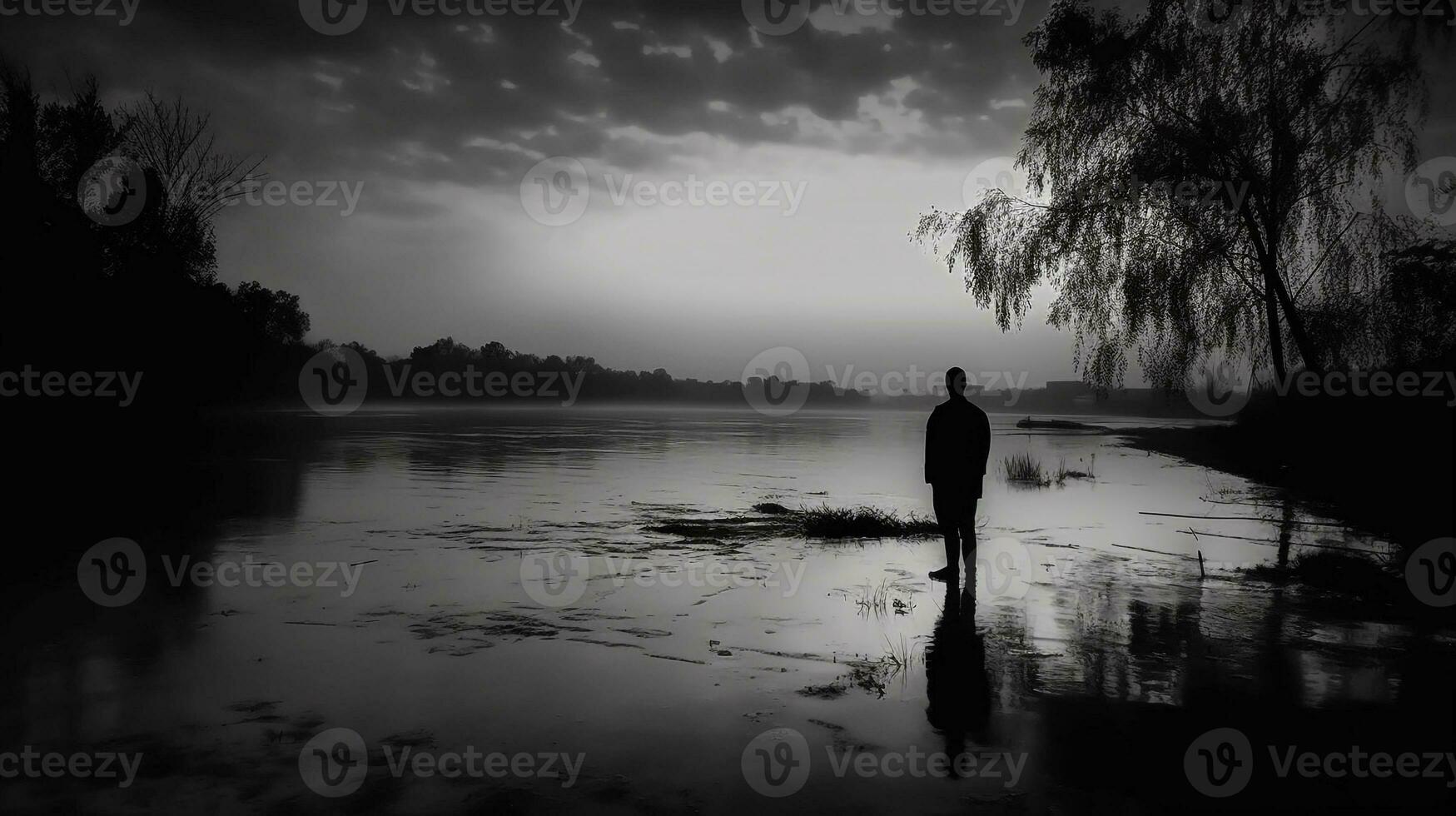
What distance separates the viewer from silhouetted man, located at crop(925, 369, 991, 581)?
908 cm

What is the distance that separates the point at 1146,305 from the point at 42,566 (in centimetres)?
2015

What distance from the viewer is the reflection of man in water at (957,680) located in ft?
15.7

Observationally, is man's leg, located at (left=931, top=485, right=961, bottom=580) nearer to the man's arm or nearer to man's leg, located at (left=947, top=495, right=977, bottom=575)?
man's leg, located at (left=947, top=495, right=977, bottom=575)

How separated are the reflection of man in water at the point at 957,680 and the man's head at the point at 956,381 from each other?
8.63 feet

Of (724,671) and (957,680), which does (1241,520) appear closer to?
(957,680)

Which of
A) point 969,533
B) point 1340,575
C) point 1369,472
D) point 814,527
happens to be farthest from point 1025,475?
point 969,533

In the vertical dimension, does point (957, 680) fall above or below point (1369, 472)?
below

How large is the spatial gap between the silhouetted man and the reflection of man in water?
1381mm

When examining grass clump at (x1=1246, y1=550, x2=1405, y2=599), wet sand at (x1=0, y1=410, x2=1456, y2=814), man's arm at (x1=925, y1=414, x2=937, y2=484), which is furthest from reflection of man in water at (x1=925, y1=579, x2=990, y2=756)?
grass clump at (x1=1246, y1=550, x2=1405, y2=599)

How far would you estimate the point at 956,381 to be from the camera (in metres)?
9.23

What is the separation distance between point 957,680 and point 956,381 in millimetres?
4379

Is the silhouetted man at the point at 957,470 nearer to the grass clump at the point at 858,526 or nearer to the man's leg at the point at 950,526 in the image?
the man's leg at the point at 950,526

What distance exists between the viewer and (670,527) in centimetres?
1302

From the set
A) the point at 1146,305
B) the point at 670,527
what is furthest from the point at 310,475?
the point at 1146,305
